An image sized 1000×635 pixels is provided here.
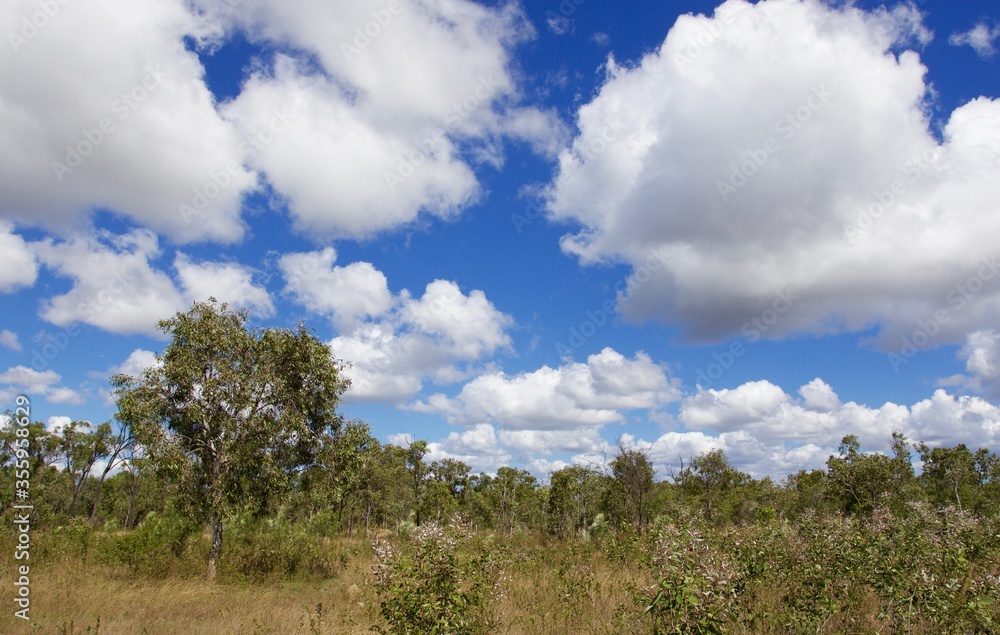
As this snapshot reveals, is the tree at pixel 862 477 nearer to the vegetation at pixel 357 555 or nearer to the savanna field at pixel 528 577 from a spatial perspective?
the vegetation at pixel 357 555

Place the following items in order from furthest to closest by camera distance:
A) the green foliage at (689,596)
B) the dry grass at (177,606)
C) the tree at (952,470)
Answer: the tree at (952,470)
the dry grass at (177,606)
the green foliage at (689,596)

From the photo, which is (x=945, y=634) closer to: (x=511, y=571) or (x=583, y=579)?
(x=583, y=579)

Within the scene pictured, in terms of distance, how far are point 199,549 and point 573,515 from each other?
1228 inches

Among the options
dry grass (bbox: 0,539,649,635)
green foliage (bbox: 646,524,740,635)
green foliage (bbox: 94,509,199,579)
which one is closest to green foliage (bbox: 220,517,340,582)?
dry grass (bbox: 0,539,649,635)

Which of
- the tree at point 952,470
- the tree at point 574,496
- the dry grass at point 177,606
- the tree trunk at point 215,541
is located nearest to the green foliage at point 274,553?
the tree trunk at point 215,541

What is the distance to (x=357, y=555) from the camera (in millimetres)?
21125

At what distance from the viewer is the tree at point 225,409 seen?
17078 mm

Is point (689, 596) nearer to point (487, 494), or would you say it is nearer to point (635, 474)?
point (635, 474)

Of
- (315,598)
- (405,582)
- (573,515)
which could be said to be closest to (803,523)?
(405,582)

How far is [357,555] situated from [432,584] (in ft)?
54.8

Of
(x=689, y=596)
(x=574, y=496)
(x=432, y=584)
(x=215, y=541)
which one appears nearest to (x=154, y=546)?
(x=215, y=541)

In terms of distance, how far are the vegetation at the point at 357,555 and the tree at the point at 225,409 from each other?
0.19 ft

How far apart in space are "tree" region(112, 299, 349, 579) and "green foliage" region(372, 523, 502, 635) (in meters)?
12.6

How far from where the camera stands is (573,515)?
4353cm
